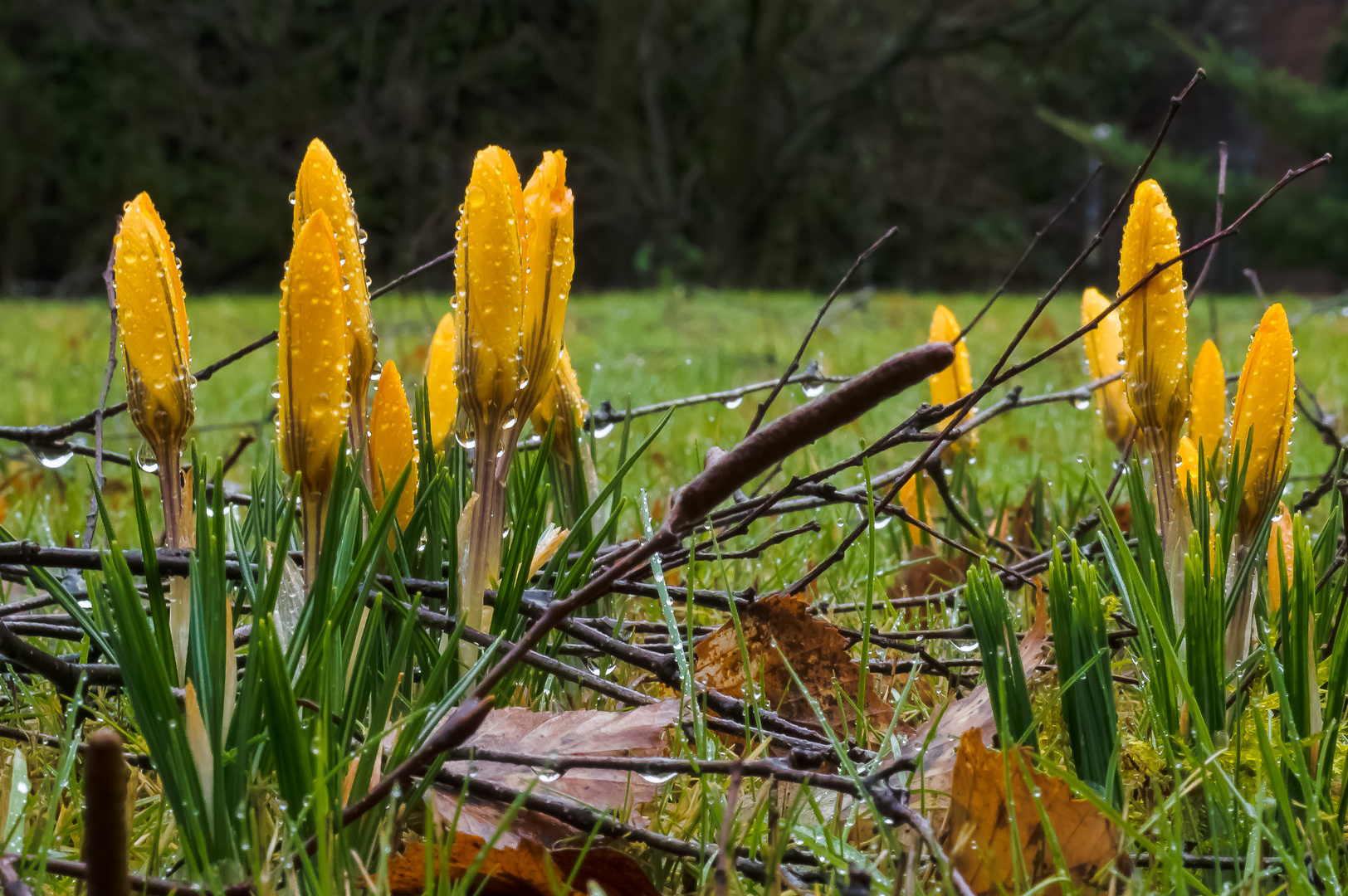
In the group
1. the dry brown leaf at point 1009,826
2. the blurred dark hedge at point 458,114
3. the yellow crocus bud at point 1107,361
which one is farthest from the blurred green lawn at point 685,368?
the blurred dark hedge at point 458,114

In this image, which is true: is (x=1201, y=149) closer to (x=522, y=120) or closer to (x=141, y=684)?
(x=522, y=120)

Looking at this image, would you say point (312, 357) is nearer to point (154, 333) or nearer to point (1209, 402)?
point (154, 333)

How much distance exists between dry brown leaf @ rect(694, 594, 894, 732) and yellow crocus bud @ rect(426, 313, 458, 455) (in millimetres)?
326

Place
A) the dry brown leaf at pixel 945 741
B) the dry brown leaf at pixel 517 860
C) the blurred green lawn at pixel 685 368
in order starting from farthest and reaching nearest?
the blurred green lawn at pixel 685 368, the dry brown leaf at pixel 945 741, the dry brown leaf at pixel 517 860

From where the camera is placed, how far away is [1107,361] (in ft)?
3.82

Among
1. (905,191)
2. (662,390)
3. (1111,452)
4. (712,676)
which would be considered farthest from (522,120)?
(712,676)

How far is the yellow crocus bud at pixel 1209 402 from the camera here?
0.96 metres

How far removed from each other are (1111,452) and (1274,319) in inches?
61.2

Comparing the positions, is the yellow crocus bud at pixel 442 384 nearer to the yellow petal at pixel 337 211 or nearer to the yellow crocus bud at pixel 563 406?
the yellow crocus bud at pixel 563 406

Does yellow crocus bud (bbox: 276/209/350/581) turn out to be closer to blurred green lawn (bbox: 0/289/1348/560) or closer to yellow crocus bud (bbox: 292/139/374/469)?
yellow crocus bud (bbox: 292/139/374/469)

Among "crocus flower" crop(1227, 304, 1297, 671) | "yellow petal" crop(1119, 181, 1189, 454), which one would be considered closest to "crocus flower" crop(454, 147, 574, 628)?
"yellow petal" crop(1119, 181, 1189, 454)

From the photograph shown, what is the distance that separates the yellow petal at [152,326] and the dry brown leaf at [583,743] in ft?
1.00

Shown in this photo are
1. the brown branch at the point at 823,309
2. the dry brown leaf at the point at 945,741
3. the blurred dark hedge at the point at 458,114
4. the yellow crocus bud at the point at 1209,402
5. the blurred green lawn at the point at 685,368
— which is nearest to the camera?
the dry brown leaf at the point at 945,741

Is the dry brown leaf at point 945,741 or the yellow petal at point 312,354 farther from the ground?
the yellow petal at point 312,354
